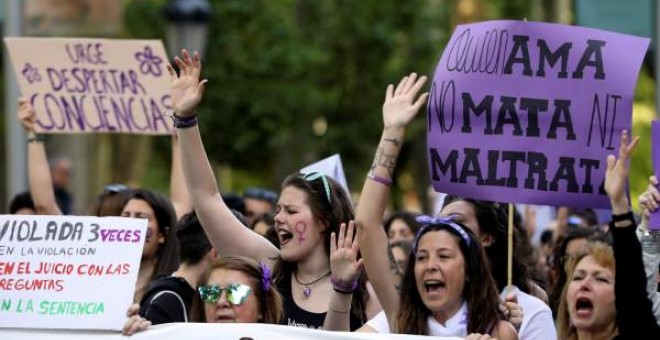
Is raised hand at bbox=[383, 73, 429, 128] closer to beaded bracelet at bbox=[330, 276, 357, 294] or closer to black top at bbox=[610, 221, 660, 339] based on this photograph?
beaded bracelet at bbox=[330, 276, 357, 294]

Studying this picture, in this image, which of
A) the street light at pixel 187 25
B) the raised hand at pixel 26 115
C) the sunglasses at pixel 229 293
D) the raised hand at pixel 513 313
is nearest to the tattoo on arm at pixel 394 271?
the raised hand at pixel 513 313

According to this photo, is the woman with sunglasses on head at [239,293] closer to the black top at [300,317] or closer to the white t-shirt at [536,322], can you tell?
the black top at [300,317]

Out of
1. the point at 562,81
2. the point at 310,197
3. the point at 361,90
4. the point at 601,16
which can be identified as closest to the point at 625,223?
the point at 562,81

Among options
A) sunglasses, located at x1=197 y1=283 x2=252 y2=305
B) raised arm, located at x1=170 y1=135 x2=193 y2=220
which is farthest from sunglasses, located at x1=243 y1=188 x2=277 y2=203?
sunglasses, located at x1=197 y1=283 x2=252 y2=305

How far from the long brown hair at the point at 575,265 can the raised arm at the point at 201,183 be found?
1.22 m

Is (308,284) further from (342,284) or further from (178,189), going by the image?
(178,189)

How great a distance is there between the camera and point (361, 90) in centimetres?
2697

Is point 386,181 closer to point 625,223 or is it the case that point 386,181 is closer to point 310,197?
point 310,197

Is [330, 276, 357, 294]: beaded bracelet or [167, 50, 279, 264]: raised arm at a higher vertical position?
[167, 50, 279, 264]: raised arm

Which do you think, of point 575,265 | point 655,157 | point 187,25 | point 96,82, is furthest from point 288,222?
point 187,25

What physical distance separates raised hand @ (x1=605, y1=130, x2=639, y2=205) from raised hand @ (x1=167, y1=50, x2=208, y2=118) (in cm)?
177

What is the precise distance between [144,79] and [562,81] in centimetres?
373

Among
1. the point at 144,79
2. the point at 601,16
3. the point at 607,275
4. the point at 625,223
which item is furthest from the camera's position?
the point at 601,16

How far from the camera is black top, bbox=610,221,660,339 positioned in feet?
19.1
